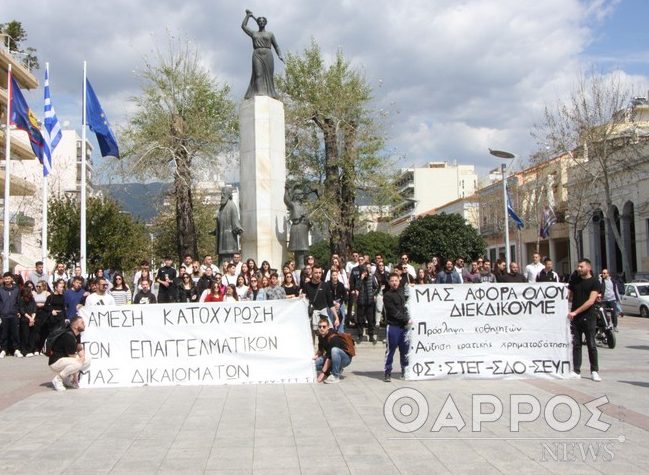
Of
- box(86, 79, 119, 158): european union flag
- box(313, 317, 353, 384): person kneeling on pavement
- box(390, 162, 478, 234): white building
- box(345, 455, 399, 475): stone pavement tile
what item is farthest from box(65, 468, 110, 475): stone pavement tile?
box(390, 162, 478, 234): white building

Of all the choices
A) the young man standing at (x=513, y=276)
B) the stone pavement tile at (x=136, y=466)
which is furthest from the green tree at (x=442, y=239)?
the stone pavement tile at (x=136, y=466)

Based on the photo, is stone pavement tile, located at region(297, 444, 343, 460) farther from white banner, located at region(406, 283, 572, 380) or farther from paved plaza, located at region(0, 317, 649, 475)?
white banner, located at region(406, 283, 572, 380)

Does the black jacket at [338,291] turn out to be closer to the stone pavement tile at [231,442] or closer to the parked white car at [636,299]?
the stone pavement tile at [231,442]

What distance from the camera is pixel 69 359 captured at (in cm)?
1124

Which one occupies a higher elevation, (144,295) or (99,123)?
(99,123)

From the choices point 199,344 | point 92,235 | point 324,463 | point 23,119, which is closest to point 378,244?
point 92,235

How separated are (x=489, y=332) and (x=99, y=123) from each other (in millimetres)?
17118

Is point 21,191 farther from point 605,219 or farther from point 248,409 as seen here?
point 248,409

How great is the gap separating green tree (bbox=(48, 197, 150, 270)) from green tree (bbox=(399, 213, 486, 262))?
3238 cm

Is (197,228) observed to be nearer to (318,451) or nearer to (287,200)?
(287,200)

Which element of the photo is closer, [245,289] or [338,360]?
[338,360]

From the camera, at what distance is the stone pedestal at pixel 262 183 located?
2216 centimetres

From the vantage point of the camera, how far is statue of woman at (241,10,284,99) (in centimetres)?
2308

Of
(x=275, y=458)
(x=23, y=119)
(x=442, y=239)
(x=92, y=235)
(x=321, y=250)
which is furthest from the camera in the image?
(x=321, y=250)
